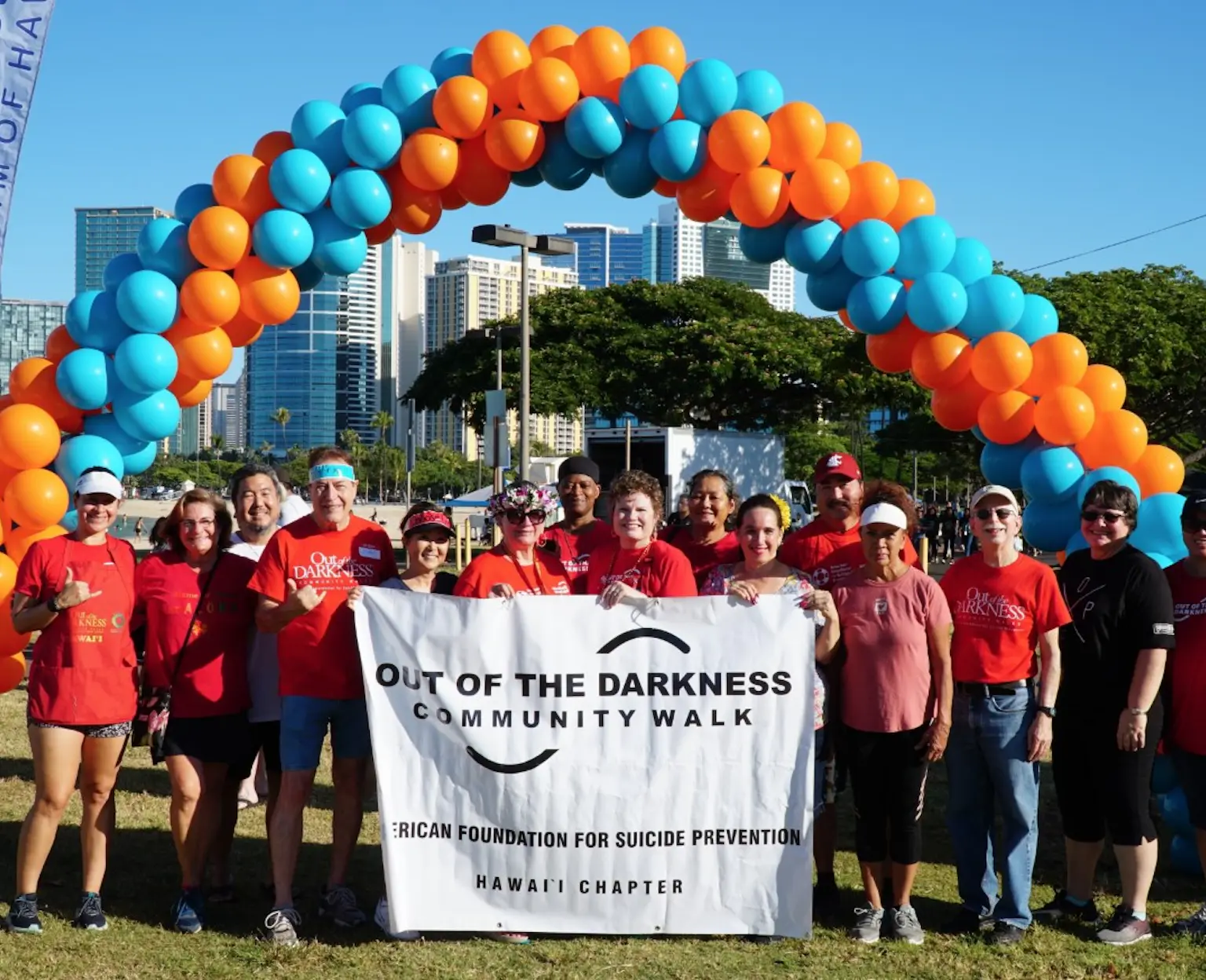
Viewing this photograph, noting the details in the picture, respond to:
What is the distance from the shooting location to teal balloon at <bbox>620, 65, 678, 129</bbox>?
7.37 m

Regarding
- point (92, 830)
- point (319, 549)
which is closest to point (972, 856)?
point (319, 549)

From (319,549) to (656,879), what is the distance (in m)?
1.93

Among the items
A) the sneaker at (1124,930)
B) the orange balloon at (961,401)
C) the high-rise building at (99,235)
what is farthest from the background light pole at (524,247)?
the high-rise building at (99,235)

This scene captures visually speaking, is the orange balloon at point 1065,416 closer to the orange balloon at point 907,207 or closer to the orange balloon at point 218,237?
the orange balloon at point 907,207

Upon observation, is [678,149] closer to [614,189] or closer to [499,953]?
[614,189]

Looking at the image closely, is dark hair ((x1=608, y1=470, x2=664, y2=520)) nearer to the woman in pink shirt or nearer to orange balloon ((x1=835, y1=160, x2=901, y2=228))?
the woman in pink shirt

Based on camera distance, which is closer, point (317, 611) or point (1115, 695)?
point (317, 611)

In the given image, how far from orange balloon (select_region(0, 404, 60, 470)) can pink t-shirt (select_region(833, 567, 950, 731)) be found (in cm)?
472

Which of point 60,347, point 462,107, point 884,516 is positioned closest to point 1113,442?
point 884,516

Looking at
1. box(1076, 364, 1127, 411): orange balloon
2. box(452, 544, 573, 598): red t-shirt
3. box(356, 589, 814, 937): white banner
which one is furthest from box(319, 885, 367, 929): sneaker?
box(1076, 364, 1127, 411): orange balloon

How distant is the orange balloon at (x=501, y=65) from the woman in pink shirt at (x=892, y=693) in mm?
3795

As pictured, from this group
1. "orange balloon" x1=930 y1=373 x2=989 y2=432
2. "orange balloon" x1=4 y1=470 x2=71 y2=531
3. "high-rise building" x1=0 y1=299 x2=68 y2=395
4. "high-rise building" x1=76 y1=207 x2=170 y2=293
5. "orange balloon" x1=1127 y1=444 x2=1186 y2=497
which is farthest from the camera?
"high-rise building" x1=76 y1=207 x2=170 y2=293

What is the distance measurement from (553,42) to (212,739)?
464cm

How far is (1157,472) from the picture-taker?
23.5 feet
